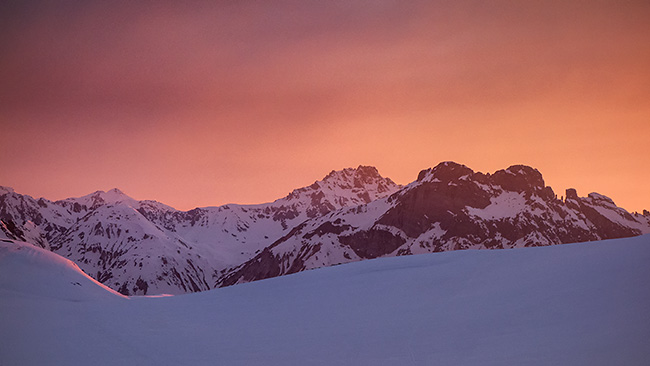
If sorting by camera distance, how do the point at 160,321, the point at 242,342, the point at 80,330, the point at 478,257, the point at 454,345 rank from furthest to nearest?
the point at 478,257 < the point at 160,321 < the point at 80,330 < the point at 242,342 < the point at 454,345

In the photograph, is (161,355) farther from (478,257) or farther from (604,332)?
(478,257)

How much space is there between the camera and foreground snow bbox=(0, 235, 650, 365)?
575 inches

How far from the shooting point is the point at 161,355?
16375 millimetres

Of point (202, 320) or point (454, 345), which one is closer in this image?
point (454, 345)

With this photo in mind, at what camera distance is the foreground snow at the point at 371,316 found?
47.9 feet

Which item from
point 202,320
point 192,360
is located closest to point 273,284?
point 202,320

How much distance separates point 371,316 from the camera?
743 inches

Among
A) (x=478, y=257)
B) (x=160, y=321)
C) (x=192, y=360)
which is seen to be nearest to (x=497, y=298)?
(x=478, y=257)

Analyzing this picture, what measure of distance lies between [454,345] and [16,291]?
18059 millimetres

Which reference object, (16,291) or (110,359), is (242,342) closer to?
(110,359)

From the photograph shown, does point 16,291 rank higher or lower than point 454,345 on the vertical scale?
higher

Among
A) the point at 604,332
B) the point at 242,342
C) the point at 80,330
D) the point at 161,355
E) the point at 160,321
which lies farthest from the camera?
the point at 160,321

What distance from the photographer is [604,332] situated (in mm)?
14047

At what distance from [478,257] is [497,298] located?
8086 millimetres
